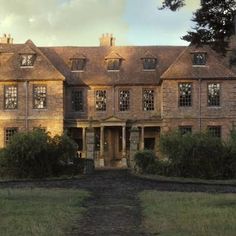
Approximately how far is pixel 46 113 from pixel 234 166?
2015 cm

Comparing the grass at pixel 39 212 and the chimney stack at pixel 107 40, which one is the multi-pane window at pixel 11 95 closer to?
the chimney stack at pixel 107 40

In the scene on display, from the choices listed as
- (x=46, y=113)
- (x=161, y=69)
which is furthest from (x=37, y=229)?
(x=161, y=69)

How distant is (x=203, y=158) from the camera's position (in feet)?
96.7

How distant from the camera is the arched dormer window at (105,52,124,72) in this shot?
160ft

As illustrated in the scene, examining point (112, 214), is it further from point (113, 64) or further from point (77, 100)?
point (113, 64)

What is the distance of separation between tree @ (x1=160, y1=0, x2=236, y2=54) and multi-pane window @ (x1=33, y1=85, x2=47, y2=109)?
3167 cm

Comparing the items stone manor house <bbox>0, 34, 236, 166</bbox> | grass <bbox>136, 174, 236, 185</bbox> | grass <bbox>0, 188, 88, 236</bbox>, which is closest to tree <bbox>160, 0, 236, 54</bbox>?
grass <bbox>0, 188, 88, 236</bbox>

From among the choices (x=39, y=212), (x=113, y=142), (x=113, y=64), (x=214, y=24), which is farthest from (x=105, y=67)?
(x=39, y=212)

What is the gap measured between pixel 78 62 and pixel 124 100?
527cm

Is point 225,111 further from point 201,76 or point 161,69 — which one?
point 161,69

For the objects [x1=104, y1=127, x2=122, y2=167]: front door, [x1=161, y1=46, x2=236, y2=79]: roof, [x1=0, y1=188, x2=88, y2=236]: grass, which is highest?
[x1=161, y1=46, x2=236, y2=79]: roof

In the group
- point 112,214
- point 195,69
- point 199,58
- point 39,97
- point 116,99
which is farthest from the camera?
point 116,99

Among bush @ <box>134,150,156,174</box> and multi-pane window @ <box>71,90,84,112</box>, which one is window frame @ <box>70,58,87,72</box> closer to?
multi-pane window @ <box>71,90,84,112</box>

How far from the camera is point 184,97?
151 feet
